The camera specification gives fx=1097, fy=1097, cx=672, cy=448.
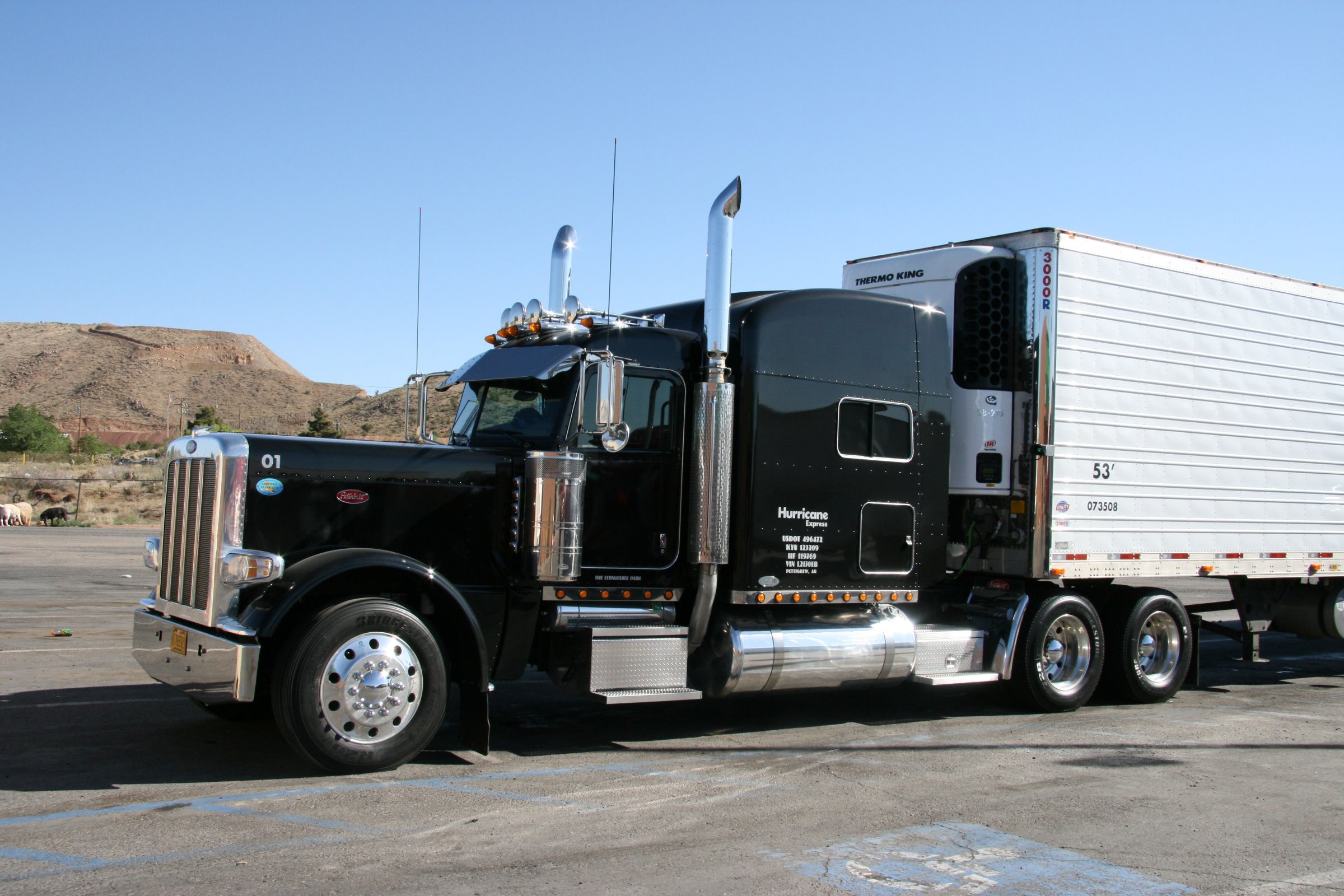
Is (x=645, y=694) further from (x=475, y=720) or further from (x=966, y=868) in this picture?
(x=966, y=868)

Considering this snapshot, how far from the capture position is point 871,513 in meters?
8.12

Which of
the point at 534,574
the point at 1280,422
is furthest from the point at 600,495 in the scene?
the point at 1280,422

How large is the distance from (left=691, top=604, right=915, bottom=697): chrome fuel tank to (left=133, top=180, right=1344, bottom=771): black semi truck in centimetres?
2

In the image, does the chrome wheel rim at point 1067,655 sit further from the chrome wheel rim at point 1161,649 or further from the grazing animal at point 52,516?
the grazing animal at point 52,516

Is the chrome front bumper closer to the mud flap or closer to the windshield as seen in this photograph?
the mud flap

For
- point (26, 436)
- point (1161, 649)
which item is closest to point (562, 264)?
point (1161, 649)

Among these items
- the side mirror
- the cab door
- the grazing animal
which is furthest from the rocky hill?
the side mirror

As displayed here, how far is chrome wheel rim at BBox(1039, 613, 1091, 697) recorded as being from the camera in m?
9.02

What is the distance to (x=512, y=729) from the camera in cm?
769

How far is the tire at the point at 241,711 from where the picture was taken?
281 inches

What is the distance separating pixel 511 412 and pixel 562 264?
1.89m

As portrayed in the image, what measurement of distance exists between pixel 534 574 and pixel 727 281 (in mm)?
2348

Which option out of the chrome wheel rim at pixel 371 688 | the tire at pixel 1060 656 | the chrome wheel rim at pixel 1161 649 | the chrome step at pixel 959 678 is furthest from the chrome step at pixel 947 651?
the chrome wheel rim at pixel 371 688

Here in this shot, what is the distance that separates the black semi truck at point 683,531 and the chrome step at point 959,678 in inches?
2.4
